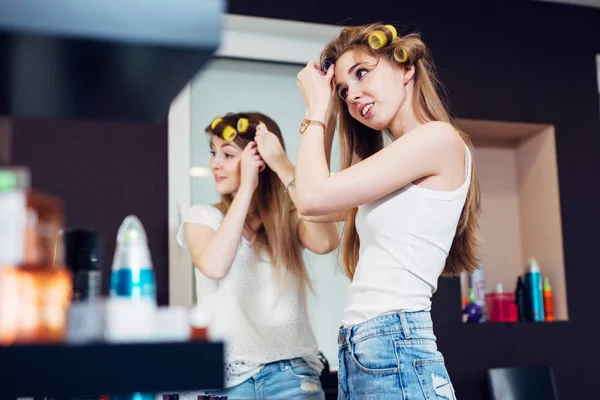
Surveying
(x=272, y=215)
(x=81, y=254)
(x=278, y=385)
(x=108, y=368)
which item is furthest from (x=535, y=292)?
(x=108, y=368)

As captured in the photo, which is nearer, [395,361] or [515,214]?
[395,361]

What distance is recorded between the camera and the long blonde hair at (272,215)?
1876 millimetres

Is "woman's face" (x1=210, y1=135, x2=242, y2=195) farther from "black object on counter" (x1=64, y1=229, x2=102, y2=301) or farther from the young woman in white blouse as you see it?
"black object on counter" (x1=64, y1=229, x2=102, y2=301)

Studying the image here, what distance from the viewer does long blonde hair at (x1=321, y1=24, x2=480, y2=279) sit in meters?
1.55

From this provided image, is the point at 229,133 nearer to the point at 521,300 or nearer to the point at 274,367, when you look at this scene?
the point at 274,367

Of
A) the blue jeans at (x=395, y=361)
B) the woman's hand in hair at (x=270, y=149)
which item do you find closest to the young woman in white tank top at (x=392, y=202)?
the blue jeans at (x=395, y=361)

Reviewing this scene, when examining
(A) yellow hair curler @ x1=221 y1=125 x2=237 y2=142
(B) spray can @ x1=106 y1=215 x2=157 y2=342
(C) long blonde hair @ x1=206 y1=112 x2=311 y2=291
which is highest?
(A) yellow hair curler @ x1=221 y1=125 x2=237 y2=142

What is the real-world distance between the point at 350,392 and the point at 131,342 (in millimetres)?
839

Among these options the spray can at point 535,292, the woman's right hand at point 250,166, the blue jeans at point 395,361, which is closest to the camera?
the blue jeans at point 395,361

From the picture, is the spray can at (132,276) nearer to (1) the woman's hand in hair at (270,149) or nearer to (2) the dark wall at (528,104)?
(1) the woman's hand in hair at (270,149)

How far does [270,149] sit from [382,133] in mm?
A: 308

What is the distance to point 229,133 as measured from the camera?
1946 mm

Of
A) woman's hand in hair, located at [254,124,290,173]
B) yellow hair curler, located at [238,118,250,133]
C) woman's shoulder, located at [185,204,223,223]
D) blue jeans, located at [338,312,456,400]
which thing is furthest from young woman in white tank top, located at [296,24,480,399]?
woman's shoulder, located at [185,204,223,223]

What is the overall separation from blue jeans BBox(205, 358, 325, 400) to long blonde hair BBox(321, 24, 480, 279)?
1.00 feet
